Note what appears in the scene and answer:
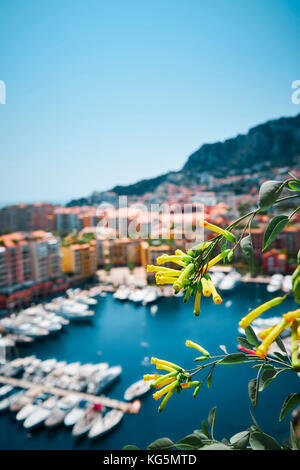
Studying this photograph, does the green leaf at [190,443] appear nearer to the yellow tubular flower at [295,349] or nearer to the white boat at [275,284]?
the yellow tubular flower at [295,349]

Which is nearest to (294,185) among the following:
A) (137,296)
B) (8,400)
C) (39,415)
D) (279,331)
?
(279,331)

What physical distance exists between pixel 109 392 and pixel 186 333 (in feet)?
4.85

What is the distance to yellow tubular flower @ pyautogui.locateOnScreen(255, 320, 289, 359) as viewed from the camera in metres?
0.21

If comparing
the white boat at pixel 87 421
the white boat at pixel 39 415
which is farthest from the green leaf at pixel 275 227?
the white boat at pixel 39 415

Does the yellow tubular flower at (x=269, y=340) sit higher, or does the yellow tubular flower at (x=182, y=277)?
the yellow tubular flower at (x=182, y=277)

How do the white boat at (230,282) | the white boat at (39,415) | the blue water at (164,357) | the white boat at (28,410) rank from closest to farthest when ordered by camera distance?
the blue water at (164,357)
the white boat at (39,415)
the white boat at (28,410)
the white boat at (230,282)

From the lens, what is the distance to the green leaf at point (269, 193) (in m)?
0.28

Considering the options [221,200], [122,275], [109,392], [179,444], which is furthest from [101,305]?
[179,444]

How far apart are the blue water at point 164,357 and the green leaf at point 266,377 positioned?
121 cm

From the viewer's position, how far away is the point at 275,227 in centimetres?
29

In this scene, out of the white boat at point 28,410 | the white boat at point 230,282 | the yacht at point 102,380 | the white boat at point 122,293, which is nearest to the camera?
the white boat at point 28,410

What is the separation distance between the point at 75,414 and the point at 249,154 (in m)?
6.95

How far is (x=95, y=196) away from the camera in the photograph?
30.1 feet
